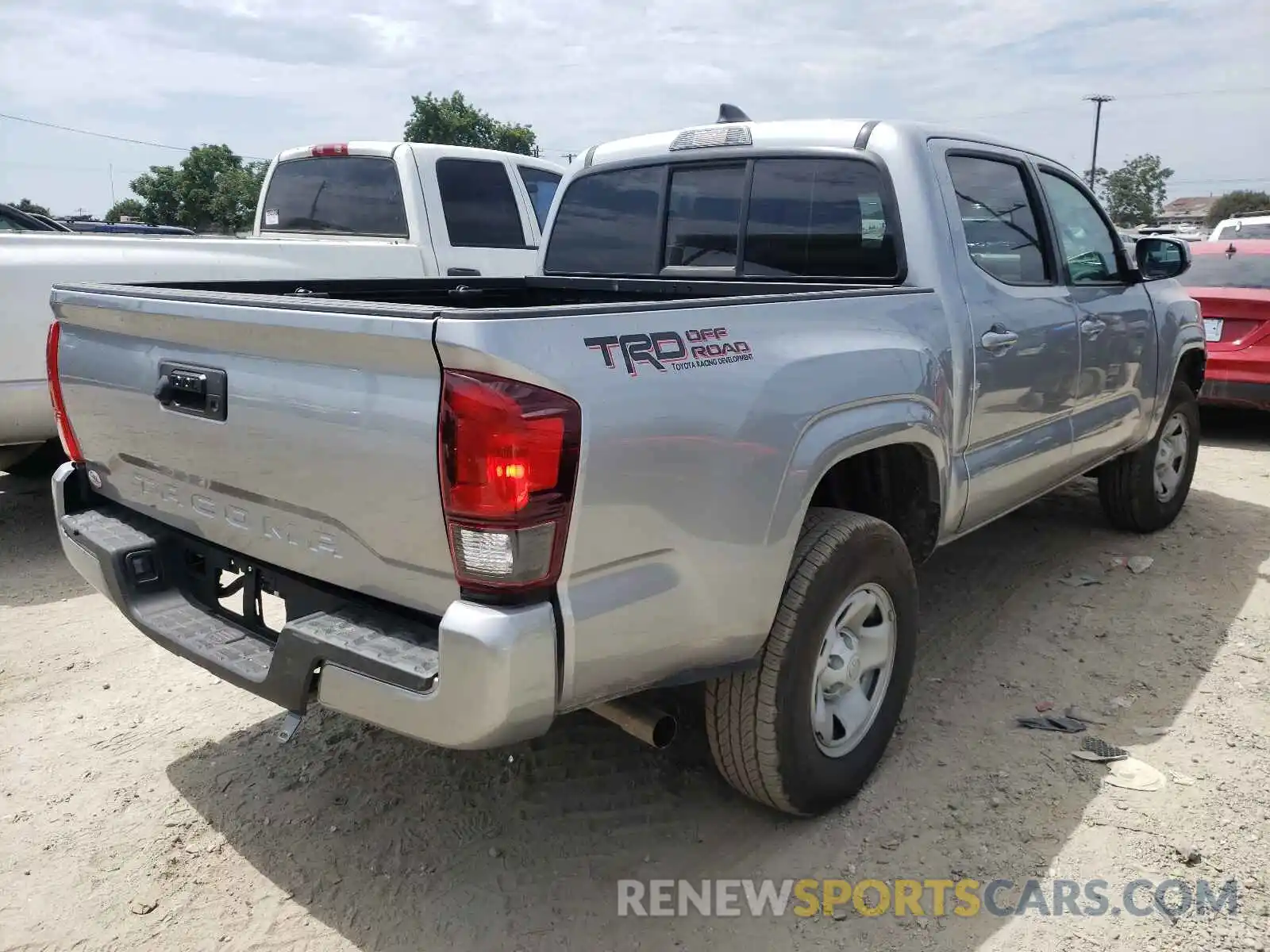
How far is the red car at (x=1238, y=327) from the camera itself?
7340 mm

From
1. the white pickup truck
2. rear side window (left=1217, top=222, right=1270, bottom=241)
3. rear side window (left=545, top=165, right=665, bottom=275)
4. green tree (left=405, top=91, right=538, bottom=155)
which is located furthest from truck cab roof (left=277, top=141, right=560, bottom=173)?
green tree (left=405, top=91, right=538, bottom=155)

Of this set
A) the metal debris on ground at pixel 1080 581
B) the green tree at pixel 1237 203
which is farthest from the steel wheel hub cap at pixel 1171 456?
the green tree at pixel 1237 203

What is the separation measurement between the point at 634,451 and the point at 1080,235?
3.17 meters

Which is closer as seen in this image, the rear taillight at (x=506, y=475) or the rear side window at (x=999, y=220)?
the rear taillight at (x=506, y=475)

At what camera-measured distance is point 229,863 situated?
8.68 ft

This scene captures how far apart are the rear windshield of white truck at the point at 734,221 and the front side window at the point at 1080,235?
117cm

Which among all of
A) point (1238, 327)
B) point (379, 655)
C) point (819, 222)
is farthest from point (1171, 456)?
point (379, 655)

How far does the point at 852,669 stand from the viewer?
2799 mm

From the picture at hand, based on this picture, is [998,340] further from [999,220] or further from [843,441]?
[843,441]

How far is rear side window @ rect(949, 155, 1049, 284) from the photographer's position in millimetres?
3461

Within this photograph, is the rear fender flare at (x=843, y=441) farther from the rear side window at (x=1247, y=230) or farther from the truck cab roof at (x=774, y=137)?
the rear side window at (x=1247, y=230)

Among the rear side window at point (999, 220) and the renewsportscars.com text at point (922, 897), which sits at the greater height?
the rear side window at point (999, 220)

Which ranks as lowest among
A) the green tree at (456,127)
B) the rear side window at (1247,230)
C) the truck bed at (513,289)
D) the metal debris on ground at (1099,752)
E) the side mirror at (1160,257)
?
the metal debris on ground at (1099,752)

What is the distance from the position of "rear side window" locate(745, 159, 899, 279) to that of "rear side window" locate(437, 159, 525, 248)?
3449mm
